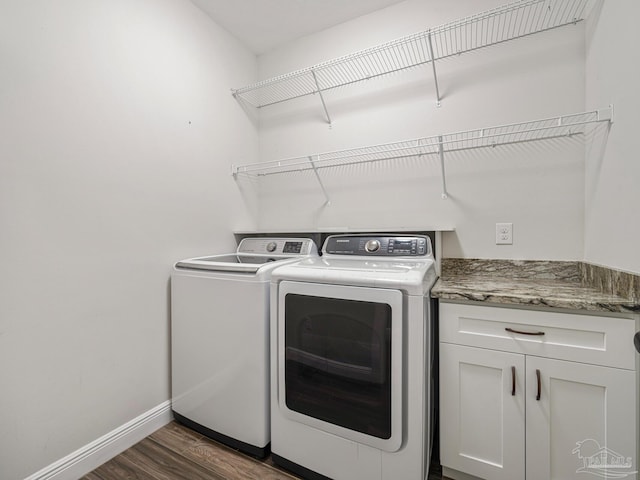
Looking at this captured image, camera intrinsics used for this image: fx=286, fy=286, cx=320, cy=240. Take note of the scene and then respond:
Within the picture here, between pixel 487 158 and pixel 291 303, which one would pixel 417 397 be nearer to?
pixel 291 303

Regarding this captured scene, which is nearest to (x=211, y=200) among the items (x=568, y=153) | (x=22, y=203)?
(x=22, y=203)

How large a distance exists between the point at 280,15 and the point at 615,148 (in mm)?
2017

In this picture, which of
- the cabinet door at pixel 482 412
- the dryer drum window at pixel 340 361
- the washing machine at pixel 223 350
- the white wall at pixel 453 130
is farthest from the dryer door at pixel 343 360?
the white wall at pixel 453 130

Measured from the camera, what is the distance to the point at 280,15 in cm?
194

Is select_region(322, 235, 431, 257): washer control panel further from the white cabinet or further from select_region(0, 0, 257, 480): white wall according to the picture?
select_region(0, 0, 257, 480): white wall

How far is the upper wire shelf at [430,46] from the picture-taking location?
4.69 ft

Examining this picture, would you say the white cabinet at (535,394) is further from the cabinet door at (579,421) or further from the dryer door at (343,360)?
the dryer door at (343,360)

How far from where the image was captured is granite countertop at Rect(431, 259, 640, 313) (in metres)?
0.97

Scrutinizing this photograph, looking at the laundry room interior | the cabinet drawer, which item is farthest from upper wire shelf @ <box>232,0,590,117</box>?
the cabinet drawer

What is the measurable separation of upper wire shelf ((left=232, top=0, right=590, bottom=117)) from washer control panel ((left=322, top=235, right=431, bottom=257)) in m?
0.89

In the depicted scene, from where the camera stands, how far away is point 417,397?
1.05 meters

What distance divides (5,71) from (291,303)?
140 centimetres

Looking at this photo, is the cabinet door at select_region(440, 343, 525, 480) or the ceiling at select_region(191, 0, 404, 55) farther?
the ceiling at select_region(191, 0, 404, 55)

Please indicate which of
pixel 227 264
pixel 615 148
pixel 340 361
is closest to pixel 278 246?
pixel 227 264
